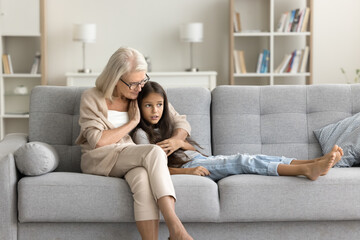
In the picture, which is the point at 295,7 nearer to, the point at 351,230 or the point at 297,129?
the point at 297,129

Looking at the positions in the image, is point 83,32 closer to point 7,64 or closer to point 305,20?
point 7,64

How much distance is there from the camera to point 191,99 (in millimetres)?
3107

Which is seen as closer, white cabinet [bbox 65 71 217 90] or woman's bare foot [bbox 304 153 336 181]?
woman's bare foot [bbox 304 153 336 181]

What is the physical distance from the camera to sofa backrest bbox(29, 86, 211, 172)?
9.87 feet

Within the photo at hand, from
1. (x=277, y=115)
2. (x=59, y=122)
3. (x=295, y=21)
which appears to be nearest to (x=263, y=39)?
(x=295, y=21)

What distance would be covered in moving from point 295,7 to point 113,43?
6.47 ft

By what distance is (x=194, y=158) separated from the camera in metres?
2.85

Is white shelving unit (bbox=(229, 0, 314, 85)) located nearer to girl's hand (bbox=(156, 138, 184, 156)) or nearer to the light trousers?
girl's hand (bbox=(156, 138, 184, 156))

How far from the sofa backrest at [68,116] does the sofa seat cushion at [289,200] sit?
0.60m

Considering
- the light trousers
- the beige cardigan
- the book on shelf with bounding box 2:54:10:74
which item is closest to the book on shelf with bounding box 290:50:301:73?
the book on shelf with bounding box 2:54:10:74

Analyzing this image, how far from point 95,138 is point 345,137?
128cm

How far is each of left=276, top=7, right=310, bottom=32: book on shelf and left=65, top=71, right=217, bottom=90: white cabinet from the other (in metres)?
0.88

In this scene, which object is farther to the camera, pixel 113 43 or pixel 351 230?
pixel 113 43

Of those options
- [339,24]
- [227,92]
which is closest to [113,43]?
[339,24]
